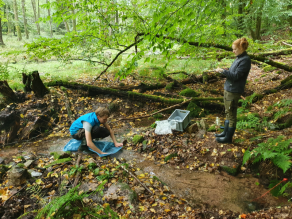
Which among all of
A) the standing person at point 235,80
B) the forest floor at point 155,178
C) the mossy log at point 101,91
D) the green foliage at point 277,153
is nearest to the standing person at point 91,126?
the forest floor at point 155,178

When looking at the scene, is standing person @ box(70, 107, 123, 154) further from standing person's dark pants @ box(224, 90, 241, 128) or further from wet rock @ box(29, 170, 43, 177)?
standing person's dark pants @ box(224, 90, 241, 128)

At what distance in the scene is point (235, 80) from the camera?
3367mm

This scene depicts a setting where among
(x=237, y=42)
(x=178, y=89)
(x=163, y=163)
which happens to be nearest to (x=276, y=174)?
(x=163, y=163)

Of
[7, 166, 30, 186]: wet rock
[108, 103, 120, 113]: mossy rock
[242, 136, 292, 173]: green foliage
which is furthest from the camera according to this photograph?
[108, 103, 120, 113]: mossy rock

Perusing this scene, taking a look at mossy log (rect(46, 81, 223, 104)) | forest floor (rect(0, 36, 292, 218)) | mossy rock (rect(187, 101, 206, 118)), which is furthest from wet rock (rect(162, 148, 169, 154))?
mossy log (rect(46, 81, 223, 104))

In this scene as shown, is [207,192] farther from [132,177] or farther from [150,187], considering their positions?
[132,177]

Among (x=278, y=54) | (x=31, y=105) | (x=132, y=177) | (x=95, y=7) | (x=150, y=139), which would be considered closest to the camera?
(x=132, y=177)

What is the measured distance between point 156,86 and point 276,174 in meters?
6.18

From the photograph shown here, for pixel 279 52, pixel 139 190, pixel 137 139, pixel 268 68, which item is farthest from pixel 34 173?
pixel 279 52

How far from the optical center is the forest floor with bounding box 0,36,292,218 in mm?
2430

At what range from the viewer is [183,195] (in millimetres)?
2924

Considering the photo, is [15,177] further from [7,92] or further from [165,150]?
[7,92]

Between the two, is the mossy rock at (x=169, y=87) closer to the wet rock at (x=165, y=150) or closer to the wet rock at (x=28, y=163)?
the wet rock at (x=165, y=150)

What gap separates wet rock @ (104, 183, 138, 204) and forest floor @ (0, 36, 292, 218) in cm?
2
